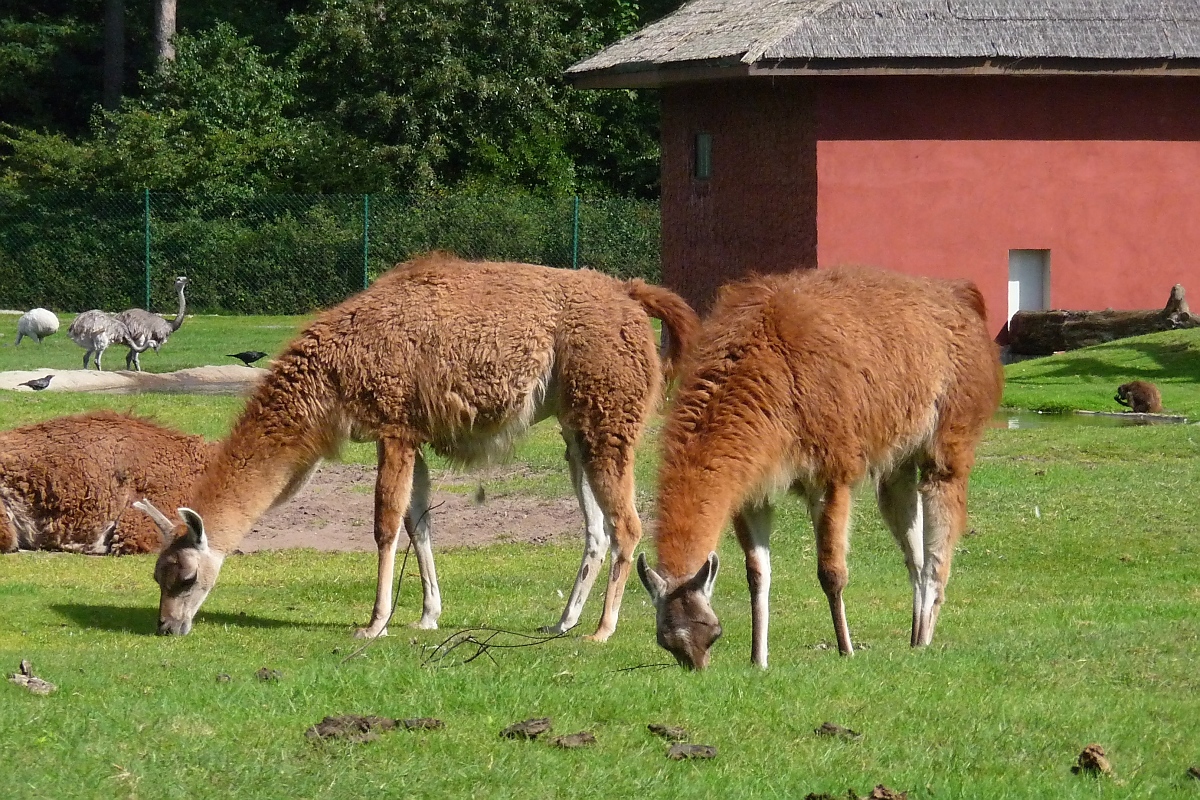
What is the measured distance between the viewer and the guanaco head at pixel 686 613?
652cm

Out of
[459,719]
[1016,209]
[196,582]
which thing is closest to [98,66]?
[1016,209]

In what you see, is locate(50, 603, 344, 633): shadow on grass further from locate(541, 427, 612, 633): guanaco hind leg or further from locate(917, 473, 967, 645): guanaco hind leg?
locate(917, 473, 967, 645): guanaco hind leg

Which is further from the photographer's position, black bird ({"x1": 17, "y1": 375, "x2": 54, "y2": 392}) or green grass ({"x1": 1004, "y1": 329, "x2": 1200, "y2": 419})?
green grass ({"x1": 1004, "y1": 329, "x2": 1200, "y2": 419})

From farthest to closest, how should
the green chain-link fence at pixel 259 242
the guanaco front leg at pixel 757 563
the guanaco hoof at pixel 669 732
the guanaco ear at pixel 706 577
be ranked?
1. the green chain-link fence at pixel 259 242
2. the guanaco front leg at pixel 757 563
3. the guanaco ear at pixel 706 577
4. the guanaco hoof at pixel 669 732

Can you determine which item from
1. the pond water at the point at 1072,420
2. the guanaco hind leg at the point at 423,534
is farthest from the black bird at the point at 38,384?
the guanaco hind leg at the point at 423,534

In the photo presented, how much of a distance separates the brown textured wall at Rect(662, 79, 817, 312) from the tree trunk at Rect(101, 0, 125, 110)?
19.6 metres

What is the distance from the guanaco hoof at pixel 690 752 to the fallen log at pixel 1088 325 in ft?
63.7

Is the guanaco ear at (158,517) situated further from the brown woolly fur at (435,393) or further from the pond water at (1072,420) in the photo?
the pond water at (1072,420)

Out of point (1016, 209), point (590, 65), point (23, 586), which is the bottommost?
point (23, 586)

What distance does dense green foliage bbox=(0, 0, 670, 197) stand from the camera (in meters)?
36.4

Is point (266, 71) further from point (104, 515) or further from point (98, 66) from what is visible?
point (104, 515)

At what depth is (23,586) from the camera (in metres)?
9.74

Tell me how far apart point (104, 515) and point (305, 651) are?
4.01 meters

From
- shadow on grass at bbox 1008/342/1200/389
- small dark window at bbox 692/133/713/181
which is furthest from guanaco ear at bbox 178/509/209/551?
Answer: small dark window at bbox 692/133/713/181
